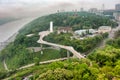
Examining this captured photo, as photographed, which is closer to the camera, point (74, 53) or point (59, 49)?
point (74, 53)

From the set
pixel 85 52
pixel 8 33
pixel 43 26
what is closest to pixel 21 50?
pixel 85 52

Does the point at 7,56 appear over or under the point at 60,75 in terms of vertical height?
under

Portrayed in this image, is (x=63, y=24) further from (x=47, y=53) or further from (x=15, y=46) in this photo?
(x=47, y=53)

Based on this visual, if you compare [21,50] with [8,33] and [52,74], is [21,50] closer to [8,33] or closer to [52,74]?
[52,74]

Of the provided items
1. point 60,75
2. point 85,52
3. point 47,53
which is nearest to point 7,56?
point 47,53

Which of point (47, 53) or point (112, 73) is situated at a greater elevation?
point (112, 73)

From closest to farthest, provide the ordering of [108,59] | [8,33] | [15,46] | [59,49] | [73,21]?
[108,59]
[59,49]
[15,46]
[73,21]
[8,33]

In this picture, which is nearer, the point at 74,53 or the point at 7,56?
the point at 74,53

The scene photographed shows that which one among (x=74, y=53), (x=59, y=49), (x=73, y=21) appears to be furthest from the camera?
(x=73, y=21)

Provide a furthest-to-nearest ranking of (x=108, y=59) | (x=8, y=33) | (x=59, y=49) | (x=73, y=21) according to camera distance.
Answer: (x=8, y=33) < (x=73, y=21) < (x=59, y=49) < (x=108, y=59)

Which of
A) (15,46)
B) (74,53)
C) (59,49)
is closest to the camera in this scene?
(74,53)
